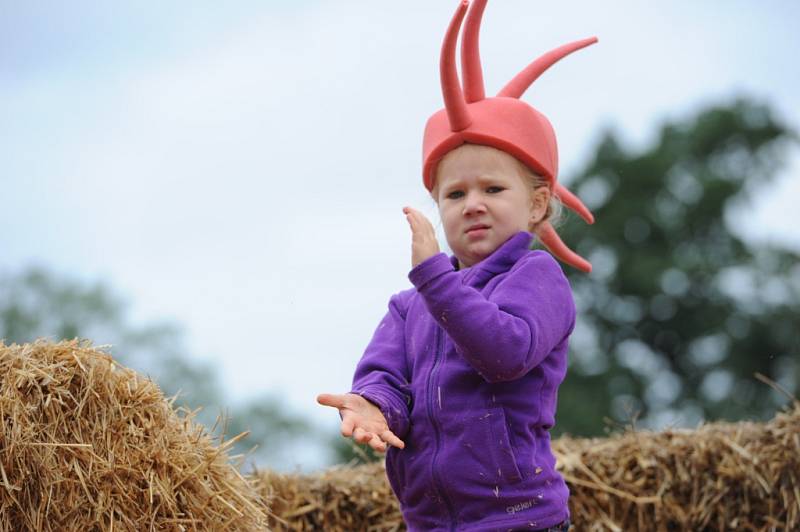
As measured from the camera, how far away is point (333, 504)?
20.1 feet

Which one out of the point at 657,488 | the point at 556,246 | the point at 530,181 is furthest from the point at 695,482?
the point at 530,181

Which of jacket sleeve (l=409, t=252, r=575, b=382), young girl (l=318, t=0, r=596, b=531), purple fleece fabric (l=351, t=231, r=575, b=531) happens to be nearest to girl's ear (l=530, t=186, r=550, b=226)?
young girl (l=318, t=0, r=596, b=531)

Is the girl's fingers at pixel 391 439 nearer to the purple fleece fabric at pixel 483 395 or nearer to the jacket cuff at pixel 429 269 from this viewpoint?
the purple fleece fabric at pixel 483 395

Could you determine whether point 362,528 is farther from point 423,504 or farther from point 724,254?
point 724,254

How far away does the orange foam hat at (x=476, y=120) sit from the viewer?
390 centimetres

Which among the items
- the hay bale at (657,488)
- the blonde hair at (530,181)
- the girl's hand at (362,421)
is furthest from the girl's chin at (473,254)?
the hay bale at (657,488)

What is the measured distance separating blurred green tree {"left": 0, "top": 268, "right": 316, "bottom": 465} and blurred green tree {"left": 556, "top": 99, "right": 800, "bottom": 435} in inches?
531

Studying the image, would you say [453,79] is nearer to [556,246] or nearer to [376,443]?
[556,246]

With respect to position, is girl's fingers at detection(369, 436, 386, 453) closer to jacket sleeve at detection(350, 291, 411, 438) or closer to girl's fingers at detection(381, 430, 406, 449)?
girl's fingers at detection(381, 430, 406, 449)

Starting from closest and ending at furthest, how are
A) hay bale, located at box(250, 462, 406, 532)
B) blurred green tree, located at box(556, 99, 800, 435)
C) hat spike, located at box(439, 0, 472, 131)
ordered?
1. hat spike, located at box(439, 0, 472, 131)
2. hay bale, located at box(250, 462, 406, 532)
3. blurred green tree, located at box(556, 99, 800, 435)

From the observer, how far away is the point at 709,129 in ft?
101

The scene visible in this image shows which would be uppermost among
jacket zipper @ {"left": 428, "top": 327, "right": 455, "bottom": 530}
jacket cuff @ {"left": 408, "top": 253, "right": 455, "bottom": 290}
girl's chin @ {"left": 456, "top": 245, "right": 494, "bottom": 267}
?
girl's chin @ {"left": 456, "top": 245, "right": 494, "bottom": 267}

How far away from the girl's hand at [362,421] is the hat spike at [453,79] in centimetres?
102

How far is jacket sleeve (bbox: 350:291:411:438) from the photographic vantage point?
377 centimetres
